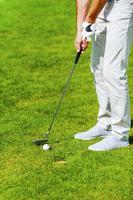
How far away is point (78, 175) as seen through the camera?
632cm

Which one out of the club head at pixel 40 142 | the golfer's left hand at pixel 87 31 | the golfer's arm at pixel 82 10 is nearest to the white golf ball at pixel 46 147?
the club head at pixel 40 142

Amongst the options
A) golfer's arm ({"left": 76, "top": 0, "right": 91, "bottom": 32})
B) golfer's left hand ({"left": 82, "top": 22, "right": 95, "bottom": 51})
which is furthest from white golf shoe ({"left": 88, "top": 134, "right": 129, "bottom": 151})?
golfer's arm ({"left": 76, "top": 0, "right": 91, "bottom": 32})

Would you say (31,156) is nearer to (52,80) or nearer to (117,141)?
(117,141)

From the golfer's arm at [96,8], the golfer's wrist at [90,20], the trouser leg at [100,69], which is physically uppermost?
the golfer's arm at [96,8]

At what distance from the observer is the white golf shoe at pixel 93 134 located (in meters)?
7.46

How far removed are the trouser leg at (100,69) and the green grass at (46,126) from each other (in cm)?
36

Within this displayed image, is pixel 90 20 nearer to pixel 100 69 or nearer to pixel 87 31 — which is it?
pixel 87 31

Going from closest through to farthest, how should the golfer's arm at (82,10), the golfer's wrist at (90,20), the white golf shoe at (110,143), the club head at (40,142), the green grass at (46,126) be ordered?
the green grass at (46,126) < the golfer's wrist at (90,20) < the white golf shoe at (110,143) < the golfer's arm at (82,10) < the club head at (40,142)

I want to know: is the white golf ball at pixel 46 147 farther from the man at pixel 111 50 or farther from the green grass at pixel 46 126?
the man at pixel 111 50

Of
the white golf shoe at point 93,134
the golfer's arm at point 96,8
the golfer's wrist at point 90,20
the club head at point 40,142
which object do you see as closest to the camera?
the golfer's arm at point 96,8

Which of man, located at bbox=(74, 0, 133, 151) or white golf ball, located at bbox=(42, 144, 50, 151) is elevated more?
man, located at bbox=(74, 0, 133, 151)

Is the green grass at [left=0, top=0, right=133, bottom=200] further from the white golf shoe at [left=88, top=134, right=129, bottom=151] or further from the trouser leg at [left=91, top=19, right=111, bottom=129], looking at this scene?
the trouser leg at [left=91, top=19, right=111, bottom=129]

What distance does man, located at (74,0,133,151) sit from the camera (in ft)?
21.8

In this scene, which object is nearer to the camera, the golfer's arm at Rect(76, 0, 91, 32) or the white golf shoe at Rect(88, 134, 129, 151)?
the white golf shoe at Rect(88, 134, 129, 151)
